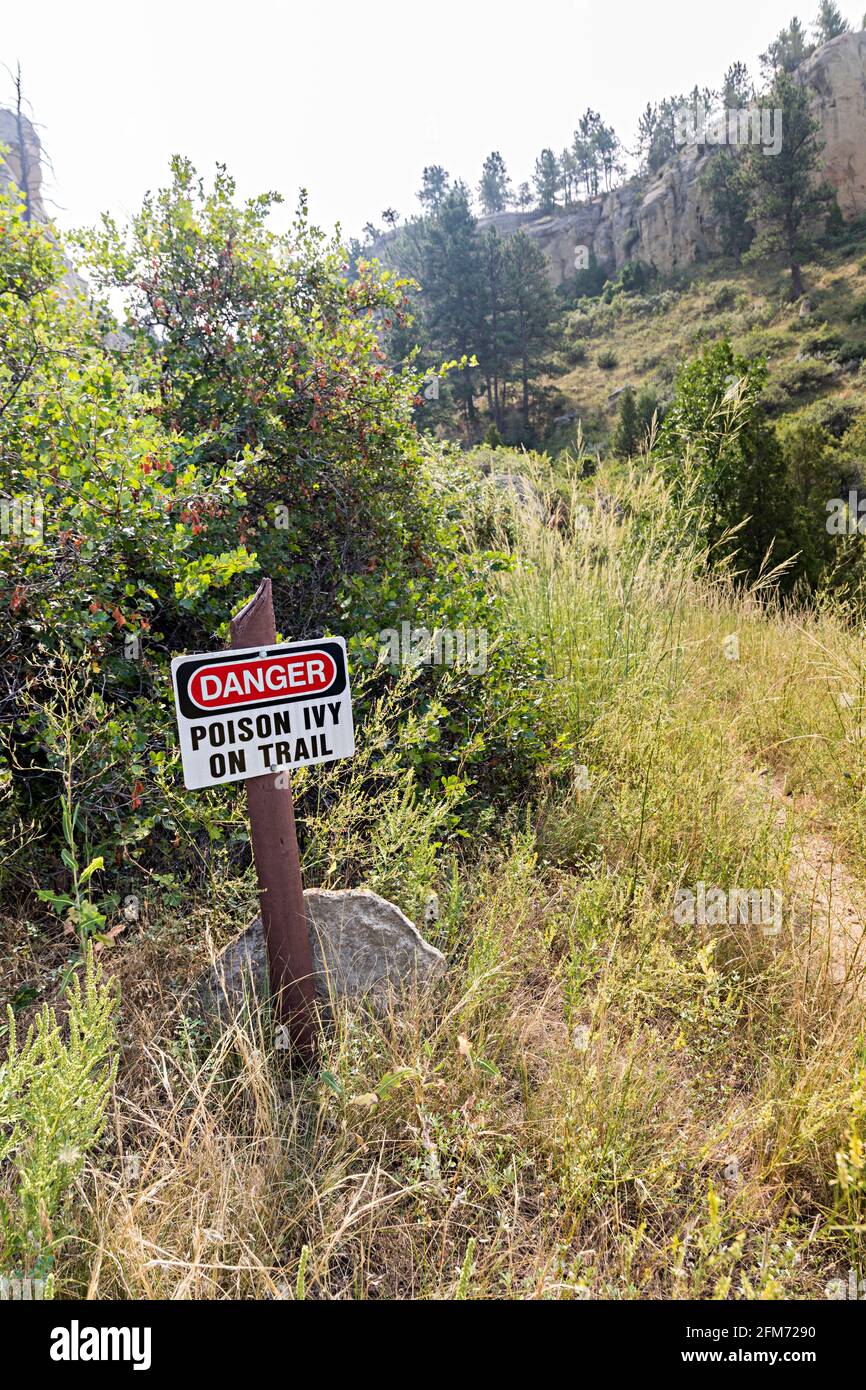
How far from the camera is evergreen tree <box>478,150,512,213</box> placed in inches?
2731

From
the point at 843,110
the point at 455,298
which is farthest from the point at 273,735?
the point at 843,110

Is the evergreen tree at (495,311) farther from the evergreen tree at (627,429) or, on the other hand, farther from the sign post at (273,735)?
the sign post at (273,735)

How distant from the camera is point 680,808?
260cm

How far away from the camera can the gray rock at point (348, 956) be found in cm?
179

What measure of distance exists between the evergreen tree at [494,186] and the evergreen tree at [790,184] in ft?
152

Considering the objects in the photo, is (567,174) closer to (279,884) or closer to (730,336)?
(730,336)

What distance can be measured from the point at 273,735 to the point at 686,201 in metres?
54.3

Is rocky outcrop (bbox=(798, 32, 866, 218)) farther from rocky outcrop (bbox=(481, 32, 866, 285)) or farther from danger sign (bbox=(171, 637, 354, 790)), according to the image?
danger sign (bbox=(171, 637, 354, 790))

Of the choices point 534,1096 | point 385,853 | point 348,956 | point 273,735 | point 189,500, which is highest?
point 189,500

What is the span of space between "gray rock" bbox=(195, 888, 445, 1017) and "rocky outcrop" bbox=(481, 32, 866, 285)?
4316 centimetres

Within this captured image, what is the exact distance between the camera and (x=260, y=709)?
149 centimetres

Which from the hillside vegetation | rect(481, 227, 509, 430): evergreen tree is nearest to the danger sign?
the hillside vegetation

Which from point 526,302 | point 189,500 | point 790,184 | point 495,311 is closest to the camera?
point 189,500

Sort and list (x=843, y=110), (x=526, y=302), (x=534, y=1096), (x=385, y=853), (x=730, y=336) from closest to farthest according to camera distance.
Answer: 1. (x=534, y=1096)
2. (x=385, y=853)
3. (x=730, y=336)
4. (x=526, y=302)
5. (x=843, y=110)
